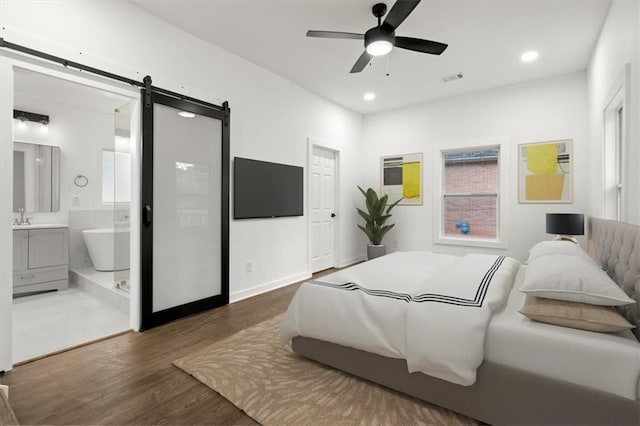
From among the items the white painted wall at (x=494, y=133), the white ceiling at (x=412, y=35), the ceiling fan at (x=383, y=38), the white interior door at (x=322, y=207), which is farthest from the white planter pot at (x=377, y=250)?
the ceiling fan at (x=383, y=38)

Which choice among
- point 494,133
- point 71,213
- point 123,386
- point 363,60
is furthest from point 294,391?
point 71,213

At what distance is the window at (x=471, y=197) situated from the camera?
184 inches

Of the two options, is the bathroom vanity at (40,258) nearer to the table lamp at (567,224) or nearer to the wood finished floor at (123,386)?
the wood finished floor at (123,386)

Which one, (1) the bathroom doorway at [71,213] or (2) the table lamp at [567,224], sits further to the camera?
(2) the table lamp at [567,224]

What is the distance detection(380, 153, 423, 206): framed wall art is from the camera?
5254mm

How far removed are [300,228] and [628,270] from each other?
3438 millimetres

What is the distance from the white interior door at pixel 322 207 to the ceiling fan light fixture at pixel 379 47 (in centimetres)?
220

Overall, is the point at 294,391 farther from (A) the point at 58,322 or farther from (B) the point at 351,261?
(B) the point at 351,261

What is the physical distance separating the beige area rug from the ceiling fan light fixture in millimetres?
2528

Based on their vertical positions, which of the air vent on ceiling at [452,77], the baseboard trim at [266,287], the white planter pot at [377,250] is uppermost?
the air vent on ceiling at [452,77]

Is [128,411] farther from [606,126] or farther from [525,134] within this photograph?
[525,134]

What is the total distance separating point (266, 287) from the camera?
13.0 feet

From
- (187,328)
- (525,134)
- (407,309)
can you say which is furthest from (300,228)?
(525,134)

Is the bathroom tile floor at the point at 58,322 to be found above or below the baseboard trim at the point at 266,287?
below
